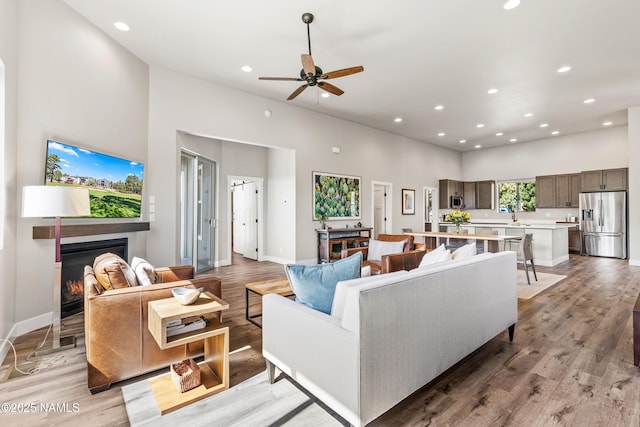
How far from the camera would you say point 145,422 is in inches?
66.6

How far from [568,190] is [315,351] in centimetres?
1005

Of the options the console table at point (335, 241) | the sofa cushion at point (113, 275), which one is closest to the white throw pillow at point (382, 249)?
the console table at point (335, 241)

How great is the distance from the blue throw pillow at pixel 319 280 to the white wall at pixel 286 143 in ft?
11.8

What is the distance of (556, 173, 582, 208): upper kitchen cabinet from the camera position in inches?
331

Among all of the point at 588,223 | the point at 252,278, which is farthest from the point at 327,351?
the point at 588,223

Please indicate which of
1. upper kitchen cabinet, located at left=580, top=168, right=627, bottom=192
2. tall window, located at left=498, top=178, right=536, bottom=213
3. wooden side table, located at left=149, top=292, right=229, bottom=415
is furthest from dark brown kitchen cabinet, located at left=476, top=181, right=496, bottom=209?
wooden side table, located at left=149, top=292, right=229, bottom=415

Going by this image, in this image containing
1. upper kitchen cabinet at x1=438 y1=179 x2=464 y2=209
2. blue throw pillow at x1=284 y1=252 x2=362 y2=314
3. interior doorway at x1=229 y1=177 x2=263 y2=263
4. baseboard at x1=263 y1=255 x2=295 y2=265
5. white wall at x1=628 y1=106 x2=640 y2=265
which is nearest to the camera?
blue throw pillow at x1=284 y1=252 x2=362 y2=314

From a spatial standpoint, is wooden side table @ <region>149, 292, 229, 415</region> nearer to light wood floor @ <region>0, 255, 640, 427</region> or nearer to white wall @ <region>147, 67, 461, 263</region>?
light wood floor @ <region>0, 255, 640, 427</region>

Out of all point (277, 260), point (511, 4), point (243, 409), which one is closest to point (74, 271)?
point (243, 409)

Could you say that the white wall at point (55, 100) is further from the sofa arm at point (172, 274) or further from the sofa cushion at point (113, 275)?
the sofa cushion at point (113, 275)

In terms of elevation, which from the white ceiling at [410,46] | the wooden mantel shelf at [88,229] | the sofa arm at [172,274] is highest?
the white ceiling at [410,46]

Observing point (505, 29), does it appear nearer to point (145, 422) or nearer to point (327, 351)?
point (327, 351)

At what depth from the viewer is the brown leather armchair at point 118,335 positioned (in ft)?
6.31

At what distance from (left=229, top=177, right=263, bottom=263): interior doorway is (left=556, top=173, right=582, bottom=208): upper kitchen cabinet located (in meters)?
8.54
